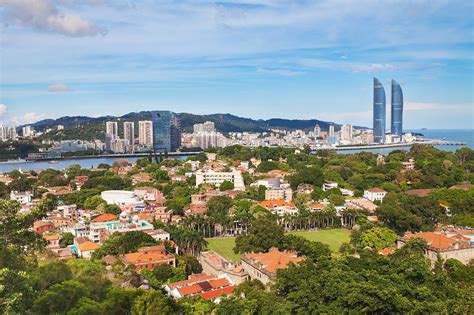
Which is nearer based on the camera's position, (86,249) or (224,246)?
(86,249)

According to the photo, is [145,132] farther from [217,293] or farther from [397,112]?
[217,293]

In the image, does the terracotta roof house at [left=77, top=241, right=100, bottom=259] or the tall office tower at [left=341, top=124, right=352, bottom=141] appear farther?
the tall office tower at [left=341, top=124, right=352, bottom=141]

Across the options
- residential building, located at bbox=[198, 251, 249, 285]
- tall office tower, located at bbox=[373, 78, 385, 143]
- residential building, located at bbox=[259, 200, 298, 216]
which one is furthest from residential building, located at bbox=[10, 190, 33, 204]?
tall office tower, located at bbox=[373, 78, 385, 143]

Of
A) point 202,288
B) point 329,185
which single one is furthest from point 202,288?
point 329,185

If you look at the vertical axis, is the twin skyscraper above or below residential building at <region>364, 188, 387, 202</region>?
above

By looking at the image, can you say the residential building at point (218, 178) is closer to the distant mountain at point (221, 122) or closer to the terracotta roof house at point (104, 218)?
the terracotta roof house at point (104, 218)

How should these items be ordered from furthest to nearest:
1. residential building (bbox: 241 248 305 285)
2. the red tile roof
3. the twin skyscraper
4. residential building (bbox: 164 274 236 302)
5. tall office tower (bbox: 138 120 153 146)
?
the twin skyscraper → tall office tower (bbox: 138 120 153 146) → residential building (bbox: 241 248 305 285) → residential building (bbox: 164 274 236 302) → the red tile roof

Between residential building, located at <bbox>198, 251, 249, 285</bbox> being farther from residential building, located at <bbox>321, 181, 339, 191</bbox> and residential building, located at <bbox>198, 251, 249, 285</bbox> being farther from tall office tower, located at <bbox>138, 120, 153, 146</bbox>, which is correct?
tall office tower, located at <bbox>138, 120, 153, 146</bbox>
